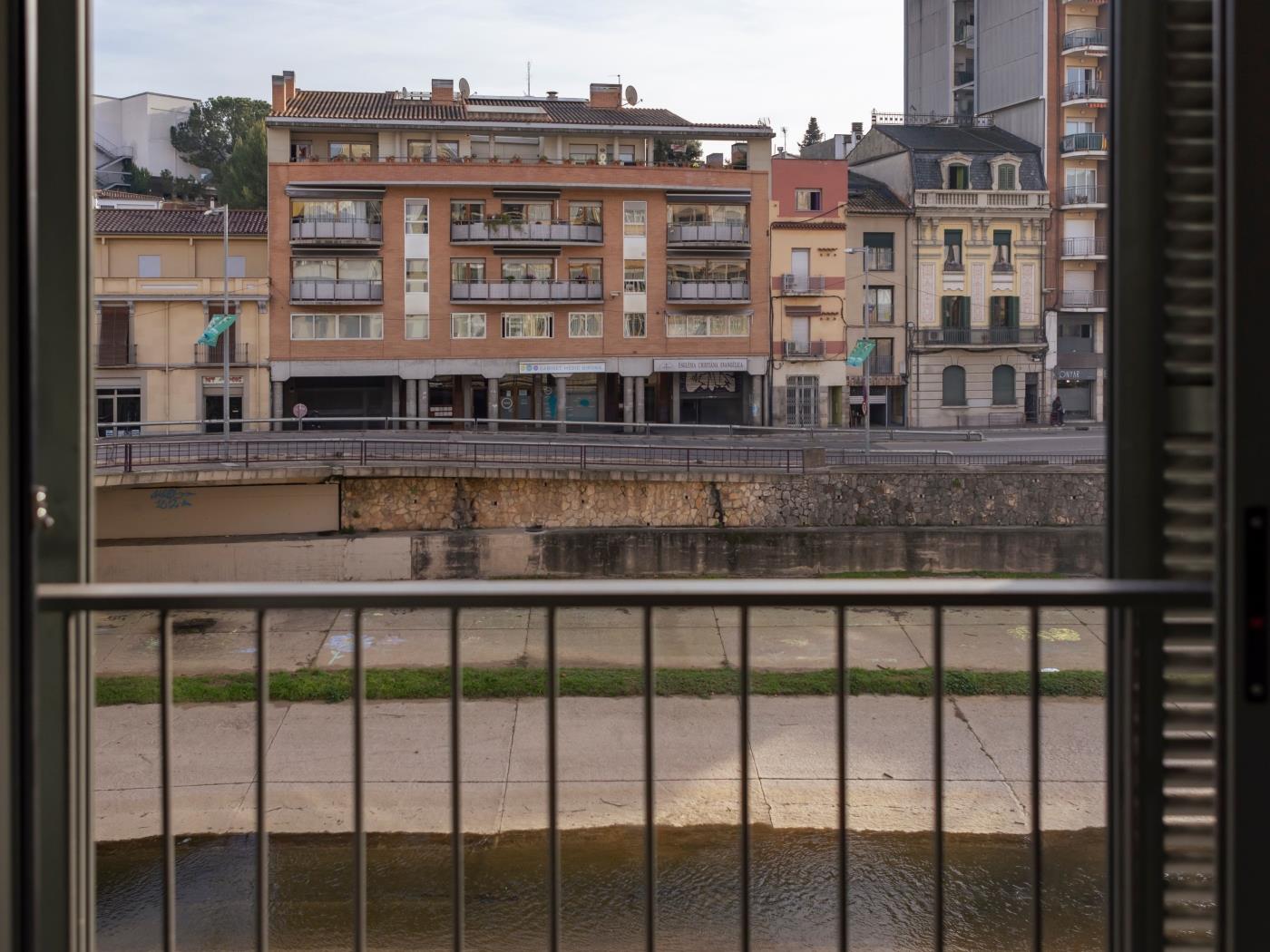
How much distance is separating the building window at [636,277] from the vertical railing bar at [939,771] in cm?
2061

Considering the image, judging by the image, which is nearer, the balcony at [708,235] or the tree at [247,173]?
the balcony at [708,235]

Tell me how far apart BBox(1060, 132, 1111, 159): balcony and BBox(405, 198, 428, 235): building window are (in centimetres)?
1237

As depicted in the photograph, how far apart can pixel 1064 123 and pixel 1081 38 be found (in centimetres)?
158

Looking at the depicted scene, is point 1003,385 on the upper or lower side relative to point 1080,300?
lower

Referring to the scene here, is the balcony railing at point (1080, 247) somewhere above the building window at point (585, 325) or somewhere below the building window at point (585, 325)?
above

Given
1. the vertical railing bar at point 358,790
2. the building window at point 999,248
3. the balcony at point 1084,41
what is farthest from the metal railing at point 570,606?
the balcony at point 1084,41

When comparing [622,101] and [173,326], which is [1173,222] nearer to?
[173,326]

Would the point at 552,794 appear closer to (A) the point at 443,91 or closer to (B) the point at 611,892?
(B) the point at 611,892

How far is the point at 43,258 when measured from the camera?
3.83 feet

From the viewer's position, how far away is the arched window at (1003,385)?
23078mm

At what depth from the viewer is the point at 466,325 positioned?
69.4ft

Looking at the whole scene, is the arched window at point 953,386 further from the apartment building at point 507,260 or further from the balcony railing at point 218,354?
the balcony railing at point 218,354

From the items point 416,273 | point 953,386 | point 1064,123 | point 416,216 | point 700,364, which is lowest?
point 953,386

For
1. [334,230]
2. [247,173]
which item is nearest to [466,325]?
[334,230]
